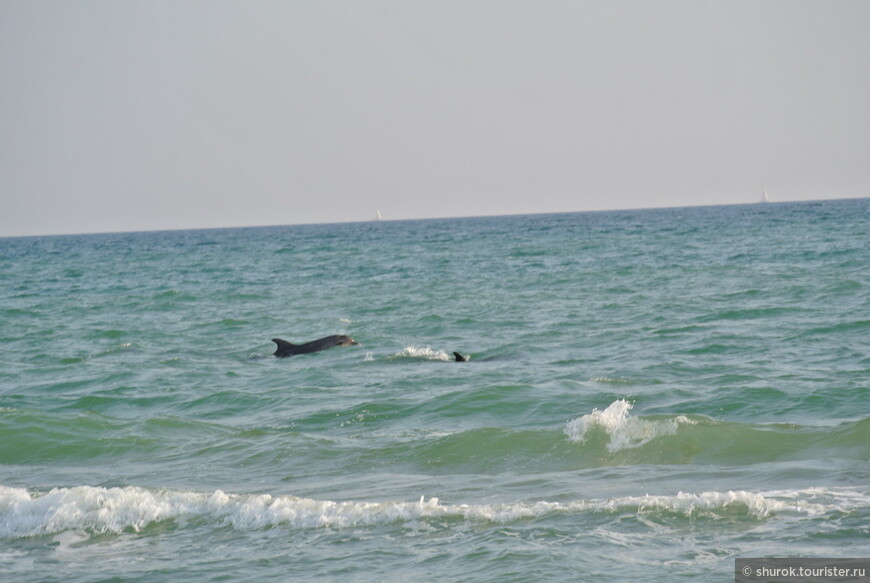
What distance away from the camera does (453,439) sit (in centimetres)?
1192

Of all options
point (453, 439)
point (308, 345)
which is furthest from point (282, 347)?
point (453, 439)

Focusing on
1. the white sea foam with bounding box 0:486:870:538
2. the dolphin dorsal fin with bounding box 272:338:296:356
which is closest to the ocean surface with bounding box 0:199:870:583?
the white sea foam with bounding box 0:486:870:538

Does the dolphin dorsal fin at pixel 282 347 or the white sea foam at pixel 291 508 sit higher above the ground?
the dolphin dorsal fin at pixel 282 347

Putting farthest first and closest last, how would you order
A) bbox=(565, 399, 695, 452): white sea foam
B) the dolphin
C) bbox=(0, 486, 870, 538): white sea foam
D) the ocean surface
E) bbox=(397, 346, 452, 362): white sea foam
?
the dolphin → bbox=(397, 346, 452, 362): white sea foam → bbox=(565, 399, 695, 452): white sea foam → bbox=(0, 486, 870, 538): white sea foam → the ocean surface

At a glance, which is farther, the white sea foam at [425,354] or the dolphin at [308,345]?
the dolphin at [308,345]

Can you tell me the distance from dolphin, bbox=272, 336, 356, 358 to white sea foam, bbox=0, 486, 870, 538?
991cm

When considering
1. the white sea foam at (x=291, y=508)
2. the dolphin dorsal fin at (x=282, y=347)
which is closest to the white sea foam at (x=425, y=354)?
the dolphin dorsal fin at (x=282, y=347)

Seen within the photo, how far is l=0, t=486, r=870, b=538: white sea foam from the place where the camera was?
28.0 ft

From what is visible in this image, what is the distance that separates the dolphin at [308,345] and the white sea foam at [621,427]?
9.05 m

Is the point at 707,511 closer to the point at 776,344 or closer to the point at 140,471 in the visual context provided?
the point at 140,471

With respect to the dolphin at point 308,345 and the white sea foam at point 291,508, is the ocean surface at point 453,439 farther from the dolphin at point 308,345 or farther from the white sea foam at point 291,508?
the dolphin at point 308,345

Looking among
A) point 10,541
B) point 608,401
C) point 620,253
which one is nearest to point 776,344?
point 608,401

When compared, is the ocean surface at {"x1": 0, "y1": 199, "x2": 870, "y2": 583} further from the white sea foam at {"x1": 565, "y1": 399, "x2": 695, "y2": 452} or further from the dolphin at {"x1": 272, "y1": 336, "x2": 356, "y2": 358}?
the dolphin at {"x1": 272, "y1": 336, "x2": 356, "y2": 358}

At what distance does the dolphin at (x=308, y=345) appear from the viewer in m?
20.1
